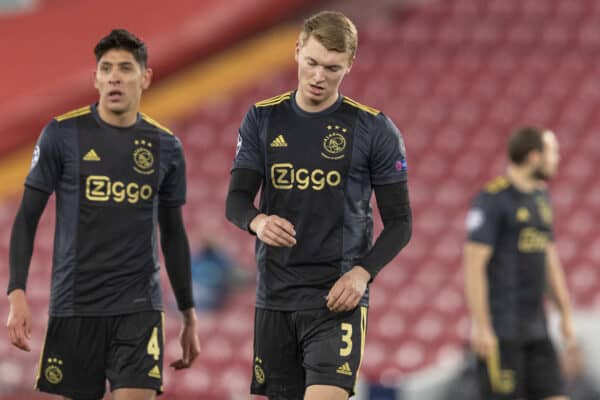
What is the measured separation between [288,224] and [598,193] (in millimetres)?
8422

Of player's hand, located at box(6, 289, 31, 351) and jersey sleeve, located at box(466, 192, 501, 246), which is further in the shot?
jersey sleeve, located at box(466, 192, 501, 246)

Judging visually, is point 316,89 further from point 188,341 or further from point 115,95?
point 188,341

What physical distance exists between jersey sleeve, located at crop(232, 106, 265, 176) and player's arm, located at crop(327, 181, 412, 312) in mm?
425

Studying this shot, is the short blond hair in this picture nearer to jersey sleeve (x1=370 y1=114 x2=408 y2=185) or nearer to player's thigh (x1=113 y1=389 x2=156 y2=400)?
jersey sleeve (x1=370 y1=114 x2=408 y2=185)

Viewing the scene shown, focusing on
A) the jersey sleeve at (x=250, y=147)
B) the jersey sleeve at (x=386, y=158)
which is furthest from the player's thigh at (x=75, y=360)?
the jersey sleeve at (x=386, y=158)

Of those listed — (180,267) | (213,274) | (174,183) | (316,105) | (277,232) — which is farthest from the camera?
(213,274)

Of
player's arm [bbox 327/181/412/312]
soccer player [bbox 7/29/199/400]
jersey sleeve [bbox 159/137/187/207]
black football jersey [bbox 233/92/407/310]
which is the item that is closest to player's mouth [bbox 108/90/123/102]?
soccer player [bbox 7/29/199/400]

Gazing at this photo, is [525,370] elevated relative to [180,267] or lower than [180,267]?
lower

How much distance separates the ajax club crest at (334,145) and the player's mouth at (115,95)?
81 cm

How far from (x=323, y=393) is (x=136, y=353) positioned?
79 centimetres

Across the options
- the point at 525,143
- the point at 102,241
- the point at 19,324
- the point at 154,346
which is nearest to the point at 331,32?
the point at 102,241

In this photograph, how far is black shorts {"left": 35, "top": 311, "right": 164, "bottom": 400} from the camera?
183 inches

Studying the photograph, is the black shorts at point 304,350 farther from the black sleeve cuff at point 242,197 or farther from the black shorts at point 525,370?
the black shorts at point 525,370

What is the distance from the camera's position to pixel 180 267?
16.1 ft
